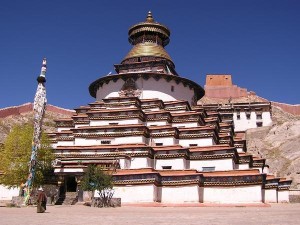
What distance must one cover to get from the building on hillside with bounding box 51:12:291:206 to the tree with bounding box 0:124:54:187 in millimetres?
1237

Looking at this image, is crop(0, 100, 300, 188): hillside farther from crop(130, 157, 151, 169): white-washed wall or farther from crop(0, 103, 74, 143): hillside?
crop(130, 157, 151, 169): white-washed wall

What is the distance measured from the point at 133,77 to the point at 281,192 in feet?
57.2

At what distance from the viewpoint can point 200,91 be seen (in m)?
41.6

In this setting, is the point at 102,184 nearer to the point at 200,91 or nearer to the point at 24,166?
the point at 24,166

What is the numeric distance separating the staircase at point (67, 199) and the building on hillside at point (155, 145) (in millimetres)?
570

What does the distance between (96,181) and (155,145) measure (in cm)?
873

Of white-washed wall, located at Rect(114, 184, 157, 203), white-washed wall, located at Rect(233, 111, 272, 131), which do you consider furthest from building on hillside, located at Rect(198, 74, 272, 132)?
white-washed wall, located at Rect(114, 184, 157, 203)

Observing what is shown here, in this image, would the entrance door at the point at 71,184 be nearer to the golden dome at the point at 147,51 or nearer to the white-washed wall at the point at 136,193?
the white-washed wall at the point at 136,193

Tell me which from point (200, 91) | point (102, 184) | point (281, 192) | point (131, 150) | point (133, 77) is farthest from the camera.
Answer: point (200, 91)

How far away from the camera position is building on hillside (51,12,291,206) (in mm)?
25719

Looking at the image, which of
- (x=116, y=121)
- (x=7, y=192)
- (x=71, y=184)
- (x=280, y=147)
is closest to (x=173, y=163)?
(x=116, y=121)

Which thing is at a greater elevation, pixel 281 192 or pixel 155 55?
pixel 155 55

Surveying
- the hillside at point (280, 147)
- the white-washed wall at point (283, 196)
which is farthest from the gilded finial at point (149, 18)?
the white-washed wall at point (283, 196)

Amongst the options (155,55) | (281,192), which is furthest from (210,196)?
(155,55)
